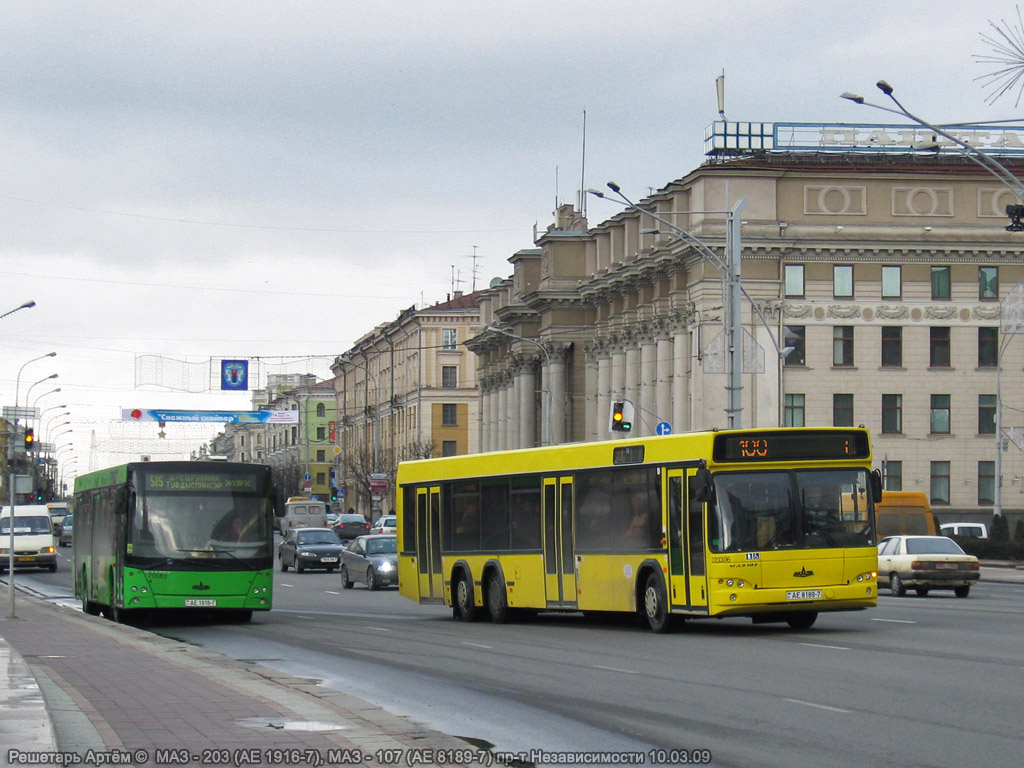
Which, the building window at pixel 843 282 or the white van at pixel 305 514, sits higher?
the building window at pixel 843 282

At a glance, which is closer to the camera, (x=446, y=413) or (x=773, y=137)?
(x=773, y=137)

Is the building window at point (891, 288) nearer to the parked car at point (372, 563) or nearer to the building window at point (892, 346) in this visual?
the building window at point (892, 346)

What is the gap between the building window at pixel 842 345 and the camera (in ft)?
221

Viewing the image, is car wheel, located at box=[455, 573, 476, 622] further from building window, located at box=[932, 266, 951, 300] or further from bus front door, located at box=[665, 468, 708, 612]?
building window, located at box=[932, 266, 951, 300]

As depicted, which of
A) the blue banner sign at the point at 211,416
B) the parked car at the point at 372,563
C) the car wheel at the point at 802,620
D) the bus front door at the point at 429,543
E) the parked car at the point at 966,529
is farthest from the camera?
the blue banner sign at the point at 211,416

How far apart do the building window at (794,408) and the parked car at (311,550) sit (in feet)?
71.3

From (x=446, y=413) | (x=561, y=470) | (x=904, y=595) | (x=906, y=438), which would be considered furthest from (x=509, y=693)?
(x=446, y=413)

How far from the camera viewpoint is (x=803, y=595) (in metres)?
20.7

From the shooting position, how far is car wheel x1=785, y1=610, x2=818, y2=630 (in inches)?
883

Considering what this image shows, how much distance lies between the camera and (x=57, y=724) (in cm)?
1099

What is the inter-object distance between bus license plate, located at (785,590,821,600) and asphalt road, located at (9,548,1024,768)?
511 mm

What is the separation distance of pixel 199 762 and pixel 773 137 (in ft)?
211

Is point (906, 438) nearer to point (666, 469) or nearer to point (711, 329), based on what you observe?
point (711, 329)

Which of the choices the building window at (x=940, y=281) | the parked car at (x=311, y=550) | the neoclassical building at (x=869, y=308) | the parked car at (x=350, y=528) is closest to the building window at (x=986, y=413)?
the neoclassical building at (x=869, y=308)
